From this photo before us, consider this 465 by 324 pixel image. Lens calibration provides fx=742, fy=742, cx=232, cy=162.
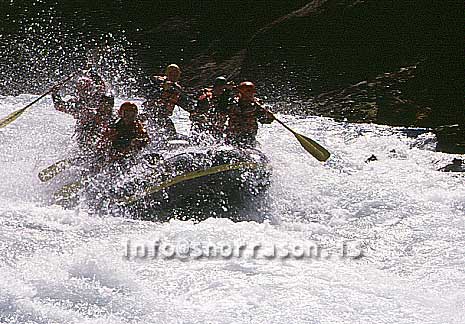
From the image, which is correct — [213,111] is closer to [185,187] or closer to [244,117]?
[244,117]

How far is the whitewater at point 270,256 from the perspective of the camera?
17.8ft

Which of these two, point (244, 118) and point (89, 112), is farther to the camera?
point (89, 112)

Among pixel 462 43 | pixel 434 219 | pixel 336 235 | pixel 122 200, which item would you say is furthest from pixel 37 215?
pixel 462 43

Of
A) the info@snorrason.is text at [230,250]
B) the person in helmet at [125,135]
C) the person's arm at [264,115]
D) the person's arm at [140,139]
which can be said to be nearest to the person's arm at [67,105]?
the person in helmet at [125,135]

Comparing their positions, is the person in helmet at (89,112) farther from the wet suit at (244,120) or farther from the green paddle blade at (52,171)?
the wet suit at (244,120)

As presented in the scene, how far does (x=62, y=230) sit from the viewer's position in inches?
275

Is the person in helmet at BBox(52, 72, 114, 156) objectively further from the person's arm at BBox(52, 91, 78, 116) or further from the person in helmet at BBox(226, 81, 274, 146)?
the person in helmet at BBox(226, 81, 274, 146)

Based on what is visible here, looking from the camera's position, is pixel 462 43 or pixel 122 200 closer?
pixel 122 200

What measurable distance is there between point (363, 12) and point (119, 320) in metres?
11.2

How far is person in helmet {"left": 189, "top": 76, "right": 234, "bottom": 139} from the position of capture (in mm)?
8594

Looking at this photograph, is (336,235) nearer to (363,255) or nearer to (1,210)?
(363,255)

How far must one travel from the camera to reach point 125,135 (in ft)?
26.0

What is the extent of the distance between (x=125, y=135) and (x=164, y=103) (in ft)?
4.14

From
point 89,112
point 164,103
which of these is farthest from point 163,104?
point 89,112
